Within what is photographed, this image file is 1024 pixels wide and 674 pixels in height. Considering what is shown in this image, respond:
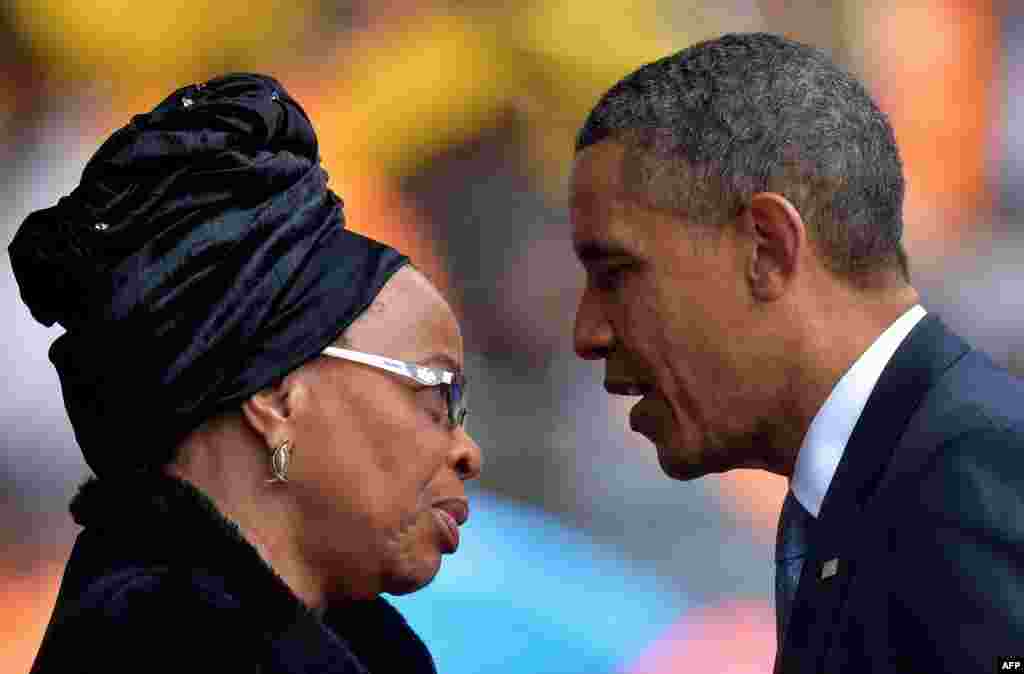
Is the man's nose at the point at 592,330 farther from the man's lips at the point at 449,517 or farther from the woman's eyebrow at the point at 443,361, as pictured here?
the man's lips at the point at 449,517

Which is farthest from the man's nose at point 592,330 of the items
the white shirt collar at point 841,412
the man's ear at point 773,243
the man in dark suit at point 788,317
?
the white shirt collar at point 841,412

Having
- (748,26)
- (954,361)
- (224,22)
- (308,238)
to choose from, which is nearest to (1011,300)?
(748,26)

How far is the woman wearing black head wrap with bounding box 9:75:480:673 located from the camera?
2.64 metres

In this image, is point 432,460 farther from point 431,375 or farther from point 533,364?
point 533,364

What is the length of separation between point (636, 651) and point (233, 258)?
10.7 feet

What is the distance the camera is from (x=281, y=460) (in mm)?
2719

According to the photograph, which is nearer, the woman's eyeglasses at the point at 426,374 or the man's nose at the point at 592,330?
the woman's eyeglasses at the point at 426,374

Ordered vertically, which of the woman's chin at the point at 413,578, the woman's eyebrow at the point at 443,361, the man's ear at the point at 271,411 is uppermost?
the woman's eyebrow at the point at 443,361

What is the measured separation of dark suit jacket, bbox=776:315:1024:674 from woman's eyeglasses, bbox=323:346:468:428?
2.27ft

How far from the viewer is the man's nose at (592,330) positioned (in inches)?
117

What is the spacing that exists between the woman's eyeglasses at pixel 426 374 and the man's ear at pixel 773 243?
567 mm

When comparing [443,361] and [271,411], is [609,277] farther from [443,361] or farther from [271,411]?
[271,411]

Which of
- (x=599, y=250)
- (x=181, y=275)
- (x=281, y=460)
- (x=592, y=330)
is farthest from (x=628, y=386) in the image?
(x=181, y=275)

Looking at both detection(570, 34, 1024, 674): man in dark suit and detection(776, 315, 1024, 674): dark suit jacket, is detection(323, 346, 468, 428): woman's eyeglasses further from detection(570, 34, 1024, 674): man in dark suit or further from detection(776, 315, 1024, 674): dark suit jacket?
detection(776, 315, 1024, 674): dark suit jacket
